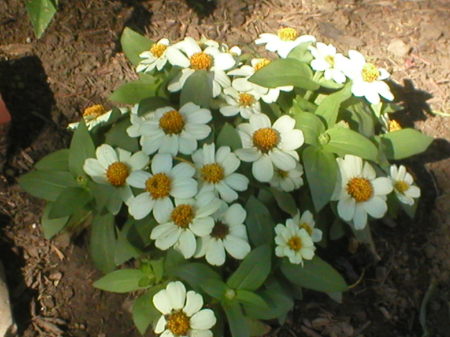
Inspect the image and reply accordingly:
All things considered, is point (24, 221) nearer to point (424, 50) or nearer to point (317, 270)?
point (317, 270)

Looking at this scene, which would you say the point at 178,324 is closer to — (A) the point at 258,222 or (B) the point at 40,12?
(A) the point at 258,222

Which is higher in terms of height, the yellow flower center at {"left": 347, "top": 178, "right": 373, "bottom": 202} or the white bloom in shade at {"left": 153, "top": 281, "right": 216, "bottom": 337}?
the yellow flower center at {"left": 347, "top": 178, "right": 373, "bottom": 202}

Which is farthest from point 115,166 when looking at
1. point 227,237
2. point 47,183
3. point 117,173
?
point 227,237

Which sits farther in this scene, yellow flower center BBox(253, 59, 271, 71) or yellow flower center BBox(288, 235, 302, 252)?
yellow flower center BBox(253, 59, 271, 71)

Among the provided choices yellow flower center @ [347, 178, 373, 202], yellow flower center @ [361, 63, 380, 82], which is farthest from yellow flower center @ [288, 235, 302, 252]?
yellow flower center @ [361, 63, 380, 82]

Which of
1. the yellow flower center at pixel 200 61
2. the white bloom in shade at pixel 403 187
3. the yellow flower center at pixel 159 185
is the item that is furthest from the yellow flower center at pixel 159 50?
the white bloom in shade at pixel 403 187

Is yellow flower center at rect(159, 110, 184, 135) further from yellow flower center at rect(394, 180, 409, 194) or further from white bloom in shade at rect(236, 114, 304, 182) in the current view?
yellow flower center at rect(394, 180, 409, 194)
